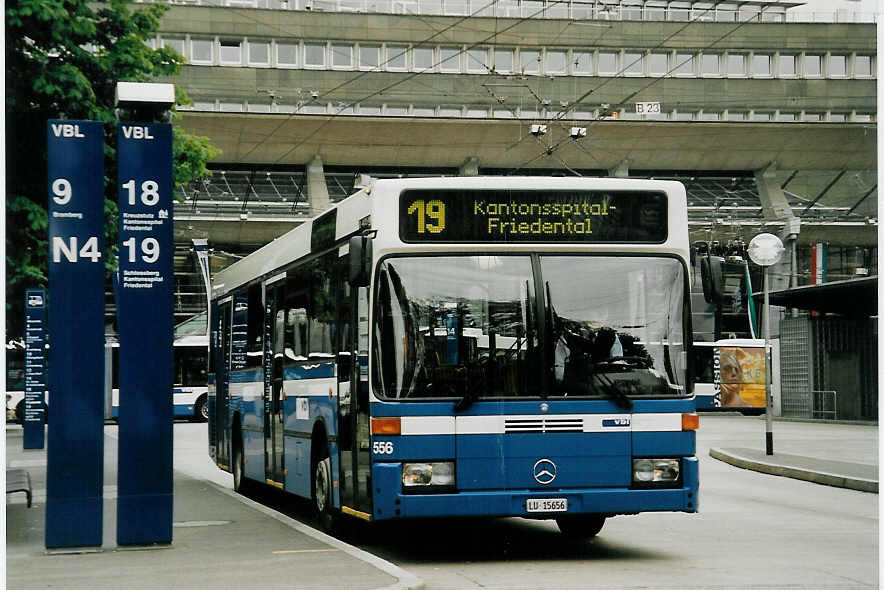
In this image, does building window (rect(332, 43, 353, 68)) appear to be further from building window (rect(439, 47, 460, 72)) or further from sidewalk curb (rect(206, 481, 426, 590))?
sidewalk curb (rect(206, 481, 426, 590))

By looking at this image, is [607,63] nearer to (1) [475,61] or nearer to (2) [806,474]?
(1) [475,61]

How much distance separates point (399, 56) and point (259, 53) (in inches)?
223

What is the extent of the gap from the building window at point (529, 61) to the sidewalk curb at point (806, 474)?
34.5 m

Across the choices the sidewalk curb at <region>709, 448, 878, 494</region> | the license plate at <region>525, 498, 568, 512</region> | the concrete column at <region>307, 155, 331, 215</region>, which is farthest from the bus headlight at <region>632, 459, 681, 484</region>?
the concrete column at <region>307, 155, 331, 215</region>

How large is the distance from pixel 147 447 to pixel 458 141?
154 feet

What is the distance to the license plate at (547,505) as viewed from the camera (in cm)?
1044

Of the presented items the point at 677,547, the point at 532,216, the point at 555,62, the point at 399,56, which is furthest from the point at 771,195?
the point at 532,216

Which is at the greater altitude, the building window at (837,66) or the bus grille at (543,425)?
the building window at (837,66)

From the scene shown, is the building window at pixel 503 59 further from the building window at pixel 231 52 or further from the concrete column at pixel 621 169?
the building window at pixel 231 52

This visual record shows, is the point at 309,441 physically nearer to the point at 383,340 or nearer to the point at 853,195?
the point at 383,340

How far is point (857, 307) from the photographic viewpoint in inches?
1449

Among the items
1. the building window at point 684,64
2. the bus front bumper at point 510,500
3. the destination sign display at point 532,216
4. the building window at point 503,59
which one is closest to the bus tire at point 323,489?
the bus front bumper at point 510,500

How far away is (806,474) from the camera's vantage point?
2031 cm

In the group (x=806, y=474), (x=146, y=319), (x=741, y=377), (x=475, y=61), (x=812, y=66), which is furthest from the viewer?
(x=812, y=66)
